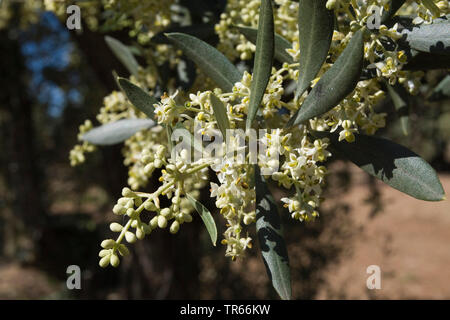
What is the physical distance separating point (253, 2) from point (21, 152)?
6.17m

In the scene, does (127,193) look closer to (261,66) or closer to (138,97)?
(138,97)

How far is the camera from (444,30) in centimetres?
90

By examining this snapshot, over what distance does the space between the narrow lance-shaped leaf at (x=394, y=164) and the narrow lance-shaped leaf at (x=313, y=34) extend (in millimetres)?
186

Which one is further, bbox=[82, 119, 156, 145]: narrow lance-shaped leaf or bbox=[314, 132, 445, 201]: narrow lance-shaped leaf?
bbox=[82, 119, 156, 145]: narrow lance-shaped leaf

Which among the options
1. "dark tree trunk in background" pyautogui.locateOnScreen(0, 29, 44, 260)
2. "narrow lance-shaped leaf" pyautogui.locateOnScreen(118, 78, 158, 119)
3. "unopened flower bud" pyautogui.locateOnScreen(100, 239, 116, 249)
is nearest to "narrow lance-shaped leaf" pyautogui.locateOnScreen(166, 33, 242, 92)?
"narrow lance-shaped leaf" pyautogui.locateOnScreen(118, 78, 158, 119)

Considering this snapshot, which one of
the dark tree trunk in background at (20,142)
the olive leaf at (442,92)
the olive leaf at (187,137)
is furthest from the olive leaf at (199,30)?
the dark tree trunk in background at (20,142)

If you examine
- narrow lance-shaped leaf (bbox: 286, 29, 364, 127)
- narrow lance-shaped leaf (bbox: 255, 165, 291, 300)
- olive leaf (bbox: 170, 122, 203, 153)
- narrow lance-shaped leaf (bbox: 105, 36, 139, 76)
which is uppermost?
narrow lance-shaped leaf (bbox: 105, 36, 139, 76)

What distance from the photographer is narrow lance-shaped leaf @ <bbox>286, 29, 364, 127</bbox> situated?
0.78 meters

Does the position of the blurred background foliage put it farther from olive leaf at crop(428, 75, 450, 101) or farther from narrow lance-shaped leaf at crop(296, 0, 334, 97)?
narrow lance-shaped leaf at crop(296, 0, 334, 97)

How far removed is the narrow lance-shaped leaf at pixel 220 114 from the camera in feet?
2.84

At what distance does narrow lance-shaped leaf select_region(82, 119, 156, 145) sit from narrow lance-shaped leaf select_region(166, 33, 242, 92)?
32 centimetres

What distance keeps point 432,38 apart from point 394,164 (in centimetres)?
29
